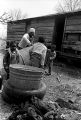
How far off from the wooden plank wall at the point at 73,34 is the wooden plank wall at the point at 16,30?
5412 mm

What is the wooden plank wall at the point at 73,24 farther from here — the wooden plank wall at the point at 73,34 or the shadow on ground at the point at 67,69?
the shadow on ground at the point at 67,69

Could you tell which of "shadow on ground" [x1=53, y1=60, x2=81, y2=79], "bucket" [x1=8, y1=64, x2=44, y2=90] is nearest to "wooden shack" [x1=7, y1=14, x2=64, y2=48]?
"shadow on ground" [x1=53, y1=60, x2=81, y2=79]

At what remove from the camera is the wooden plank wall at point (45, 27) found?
1215cm

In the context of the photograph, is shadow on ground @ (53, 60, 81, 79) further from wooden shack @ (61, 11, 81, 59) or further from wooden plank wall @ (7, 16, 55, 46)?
wooden plank wall @ (7, 16, 55, 46)

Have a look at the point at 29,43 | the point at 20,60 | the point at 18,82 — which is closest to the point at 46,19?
the point at 29,43

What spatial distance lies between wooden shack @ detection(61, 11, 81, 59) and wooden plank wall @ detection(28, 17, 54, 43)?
57.4 inches

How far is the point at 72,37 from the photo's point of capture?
35.0 ft

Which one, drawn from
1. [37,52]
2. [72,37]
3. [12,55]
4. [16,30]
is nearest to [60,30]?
[72,37]

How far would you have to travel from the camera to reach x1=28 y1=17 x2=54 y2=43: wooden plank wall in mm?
12152

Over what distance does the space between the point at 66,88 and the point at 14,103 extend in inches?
107

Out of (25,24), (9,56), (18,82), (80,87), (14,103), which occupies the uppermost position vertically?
(25,24)

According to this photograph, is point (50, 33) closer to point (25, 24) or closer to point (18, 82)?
point (25, 24)

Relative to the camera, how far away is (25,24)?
15.1 m

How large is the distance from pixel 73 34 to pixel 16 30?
7.23m
